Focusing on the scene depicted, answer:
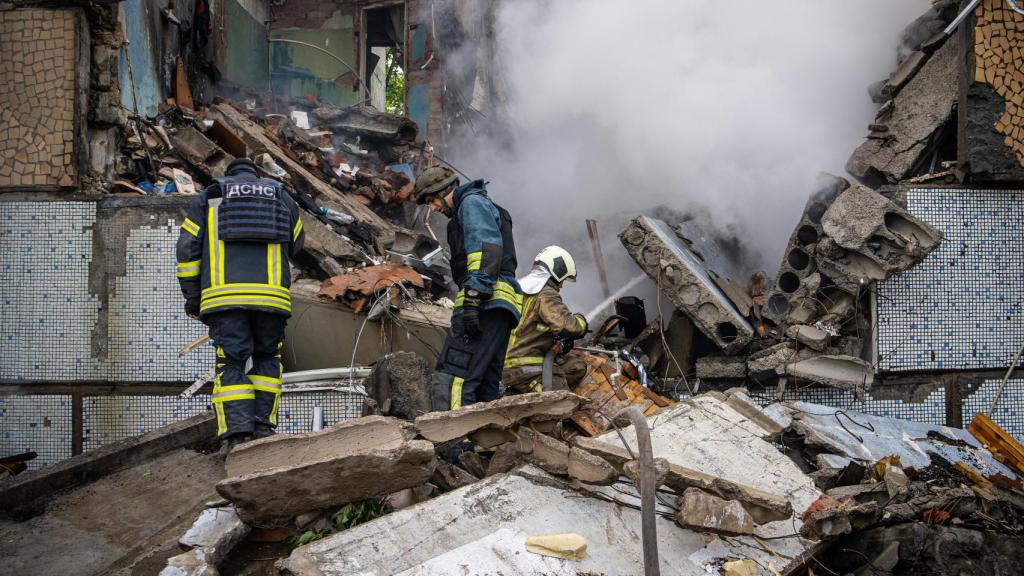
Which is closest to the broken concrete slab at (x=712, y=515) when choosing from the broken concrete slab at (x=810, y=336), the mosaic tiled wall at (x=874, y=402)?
the mosaic tiled wall at (x=874, y=402)

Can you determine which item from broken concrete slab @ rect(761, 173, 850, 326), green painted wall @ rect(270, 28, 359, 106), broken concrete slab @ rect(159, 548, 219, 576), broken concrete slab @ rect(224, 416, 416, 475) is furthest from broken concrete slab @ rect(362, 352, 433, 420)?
green painted wall @ rect(270, 28, 359, 106)

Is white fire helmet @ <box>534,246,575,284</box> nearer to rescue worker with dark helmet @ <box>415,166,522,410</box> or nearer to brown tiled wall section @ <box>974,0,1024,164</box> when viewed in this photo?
rescue worker with dark helmet @ <box>415,166,522,410</box>

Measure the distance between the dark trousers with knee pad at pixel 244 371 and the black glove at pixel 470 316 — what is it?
3.68 feet

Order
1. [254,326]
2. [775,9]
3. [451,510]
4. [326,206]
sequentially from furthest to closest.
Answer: [775,9], [326,206], [254,326], [451,510]

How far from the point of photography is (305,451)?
12.0 ft

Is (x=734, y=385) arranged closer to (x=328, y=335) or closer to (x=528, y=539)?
(x=328, y=335)

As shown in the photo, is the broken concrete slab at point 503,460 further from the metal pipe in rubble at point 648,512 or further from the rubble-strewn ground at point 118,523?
the rubble-strewn ground at point 118,523

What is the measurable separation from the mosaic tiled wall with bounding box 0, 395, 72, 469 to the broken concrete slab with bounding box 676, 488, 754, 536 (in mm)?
5214

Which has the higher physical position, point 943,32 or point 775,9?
point 775,9

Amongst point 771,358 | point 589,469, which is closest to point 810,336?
point 771,358

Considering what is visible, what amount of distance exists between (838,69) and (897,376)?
10.4ft

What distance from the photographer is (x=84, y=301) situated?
6156mm

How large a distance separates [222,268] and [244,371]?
60cm

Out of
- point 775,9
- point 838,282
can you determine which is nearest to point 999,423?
point 838,282
